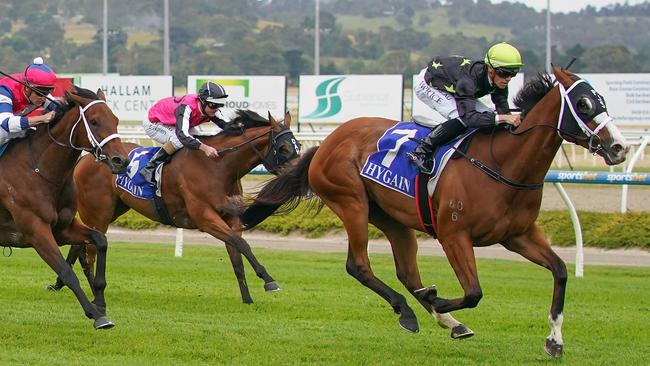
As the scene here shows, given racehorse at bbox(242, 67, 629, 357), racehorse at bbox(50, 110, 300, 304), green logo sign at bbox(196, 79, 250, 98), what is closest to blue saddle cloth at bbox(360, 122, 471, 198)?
racehorse at bbox(242, 67, 629, 357)

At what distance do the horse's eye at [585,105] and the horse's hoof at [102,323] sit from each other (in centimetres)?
310

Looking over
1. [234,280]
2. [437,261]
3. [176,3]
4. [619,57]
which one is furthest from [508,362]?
[176,3]

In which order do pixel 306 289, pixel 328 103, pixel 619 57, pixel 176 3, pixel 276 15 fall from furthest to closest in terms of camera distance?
1. pixel 276 15
2. pixel 176 3
3. pixel 619 57
4. pixel 328 103
5. pixel 306 289

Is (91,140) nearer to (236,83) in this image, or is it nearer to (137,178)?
(137,178)

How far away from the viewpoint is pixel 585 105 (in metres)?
6.36

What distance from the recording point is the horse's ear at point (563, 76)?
6500mm

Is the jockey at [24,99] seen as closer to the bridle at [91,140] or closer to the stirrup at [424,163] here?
the bridle at [91,140]

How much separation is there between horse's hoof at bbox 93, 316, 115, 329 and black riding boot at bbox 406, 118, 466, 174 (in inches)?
83.9

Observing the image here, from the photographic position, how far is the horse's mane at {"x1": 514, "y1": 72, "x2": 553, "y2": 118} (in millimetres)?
6801

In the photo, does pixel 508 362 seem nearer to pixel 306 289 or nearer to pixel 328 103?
pixel 306 289

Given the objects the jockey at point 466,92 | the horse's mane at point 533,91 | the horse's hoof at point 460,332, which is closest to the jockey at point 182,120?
the jockey at point 466,92

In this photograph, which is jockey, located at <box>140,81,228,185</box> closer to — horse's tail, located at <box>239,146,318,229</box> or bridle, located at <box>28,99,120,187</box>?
horse's tail, located at <box>239,146,318,229</box>

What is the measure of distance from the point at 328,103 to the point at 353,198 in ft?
55.7

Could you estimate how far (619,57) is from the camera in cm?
6247
